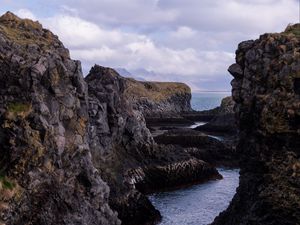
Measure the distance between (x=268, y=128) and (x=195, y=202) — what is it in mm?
31683

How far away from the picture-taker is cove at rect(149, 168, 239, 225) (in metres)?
65.3

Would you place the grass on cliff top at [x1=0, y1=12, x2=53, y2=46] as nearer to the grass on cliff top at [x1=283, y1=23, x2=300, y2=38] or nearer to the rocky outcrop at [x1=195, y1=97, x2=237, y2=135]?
the grass on cliff top at [x1=283, y1=23, x2=300, y2=38]

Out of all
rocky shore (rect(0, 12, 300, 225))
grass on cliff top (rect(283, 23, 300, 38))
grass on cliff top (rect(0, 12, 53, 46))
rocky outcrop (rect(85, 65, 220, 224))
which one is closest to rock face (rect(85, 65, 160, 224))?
rocky outcrop (rect(85, 65, 220, 224))

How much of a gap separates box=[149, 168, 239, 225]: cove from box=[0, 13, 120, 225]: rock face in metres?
16.7

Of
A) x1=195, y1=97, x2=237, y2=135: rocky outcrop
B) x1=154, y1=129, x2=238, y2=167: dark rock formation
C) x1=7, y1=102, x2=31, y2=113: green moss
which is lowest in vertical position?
x1=154, y1=129, x2=238, y2=167: dark rock formation

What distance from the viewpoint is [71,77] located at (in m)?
54.6

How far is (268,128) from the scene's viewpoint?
148ft

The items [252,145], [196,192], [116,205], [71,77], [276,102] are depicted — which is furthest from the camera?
[196,192]

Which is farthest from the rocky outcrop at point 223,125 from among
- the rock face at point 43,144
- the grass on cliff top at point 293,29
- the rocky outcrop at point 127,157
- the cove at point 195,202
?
the rock face at point 43,144

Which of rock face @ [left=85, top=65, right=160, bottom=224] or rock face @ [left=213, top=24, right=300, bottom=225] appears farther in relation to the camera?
rock face @ [left=85, top=65, right=160, bottom=224]

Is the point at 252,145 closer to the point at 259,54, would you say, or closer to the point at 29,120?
the point at 259,54

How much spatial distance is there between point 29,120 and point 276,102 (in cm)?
2078

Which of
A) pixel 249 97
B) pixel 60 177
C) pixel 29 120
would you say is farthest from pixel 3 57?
pixel 249 97

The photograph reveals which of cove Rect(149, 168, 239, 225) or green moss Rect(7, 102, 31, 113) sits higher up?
green moss Rect(7, 102, 31, 113)
